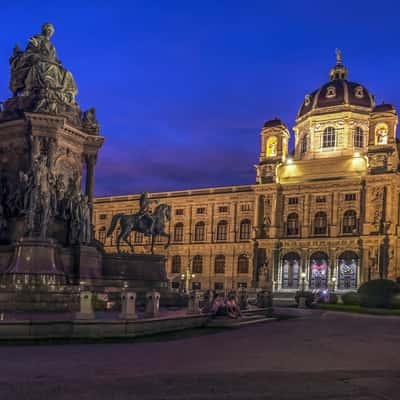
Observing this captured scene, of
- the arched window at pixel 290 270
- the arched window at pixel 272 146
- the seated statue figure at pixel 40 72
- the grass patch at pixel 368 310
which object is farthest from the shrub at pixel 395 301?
the arched window at pixel 272 146

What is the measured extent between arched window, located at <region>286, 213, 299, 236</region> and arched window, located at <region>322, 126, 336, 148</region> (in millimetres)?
11164

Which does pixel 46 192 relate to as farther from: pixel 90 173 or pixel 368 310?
pixel 368 310

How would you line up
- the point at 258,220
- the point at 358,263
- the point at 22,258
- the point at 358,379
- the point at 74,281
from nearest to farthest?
1. the point at 358,379
2. the point at 22,258
3. the point at 74,281
4. the point at 358,263
5. the point at 258,220

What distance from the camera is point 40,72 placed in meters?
25.4

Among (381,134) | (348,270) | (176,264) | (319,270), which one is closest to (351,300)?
(348,270)

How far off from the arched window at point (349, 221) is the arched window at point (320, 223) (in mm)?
2564

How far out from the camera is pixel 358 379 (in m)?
10.8

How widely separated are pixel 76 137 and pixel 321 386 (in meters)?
18.9

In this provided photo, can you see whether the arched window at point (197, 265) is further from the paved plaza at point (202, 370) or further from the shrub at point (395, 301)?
the paved plaza at point (202, 370)

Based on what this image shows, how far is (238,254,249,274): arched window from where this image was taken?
83.6 m

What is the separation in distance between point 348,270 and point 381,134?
1831cm

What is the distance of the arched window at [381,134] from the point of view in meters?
76.2

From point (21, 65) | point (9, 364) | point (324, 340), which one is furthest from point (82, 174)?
point (9, 364)

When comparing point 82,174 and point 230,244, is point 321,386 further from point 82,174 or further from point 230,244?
point 230,244
